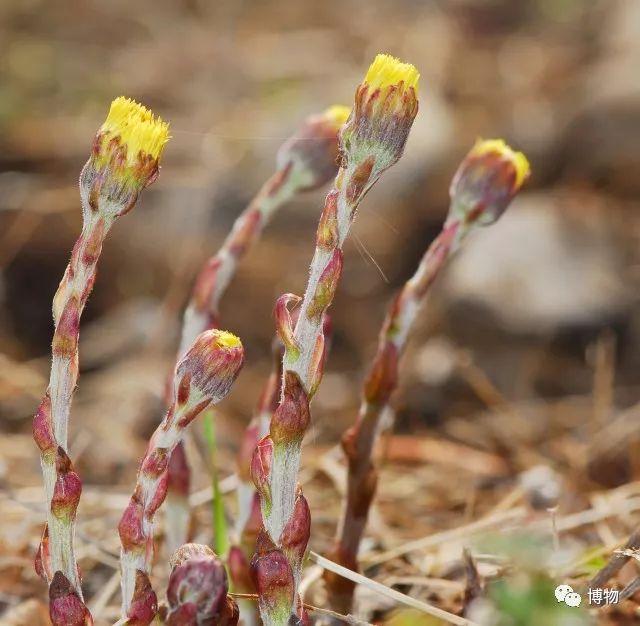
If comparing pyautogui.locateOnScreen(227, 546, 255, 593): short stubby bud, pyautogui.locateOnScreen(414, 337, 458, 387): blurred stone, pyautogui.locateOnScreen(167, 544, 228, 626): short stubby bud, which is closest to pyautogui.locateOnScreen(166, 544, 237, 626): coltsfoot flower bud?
pyautogui.locateOnScreen(167, 544, 228, 626): short stubby bud

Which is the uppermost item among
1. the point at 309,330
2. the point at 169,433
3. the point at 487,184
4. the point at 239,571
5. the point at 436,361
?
the point at 487,184

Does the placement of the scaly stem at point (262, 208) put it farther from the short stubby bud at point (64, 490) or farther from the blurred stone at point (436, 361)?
the blurred stone at point (436, 361)

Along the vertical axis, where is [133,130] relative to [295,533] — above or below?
above

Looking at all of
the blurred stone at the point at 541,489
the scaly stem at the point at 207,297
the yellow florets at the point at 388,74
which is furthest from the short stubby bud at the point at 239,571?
the blurred stone at the point at 541,489

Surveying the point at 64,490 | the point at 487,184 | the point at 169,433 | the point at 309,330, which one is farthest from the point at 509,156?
the point at 64,490

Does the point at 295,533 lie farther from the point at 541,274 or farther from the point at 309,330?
the point at 541,274

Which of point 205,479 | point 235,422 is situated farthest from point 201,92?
point 205,479
